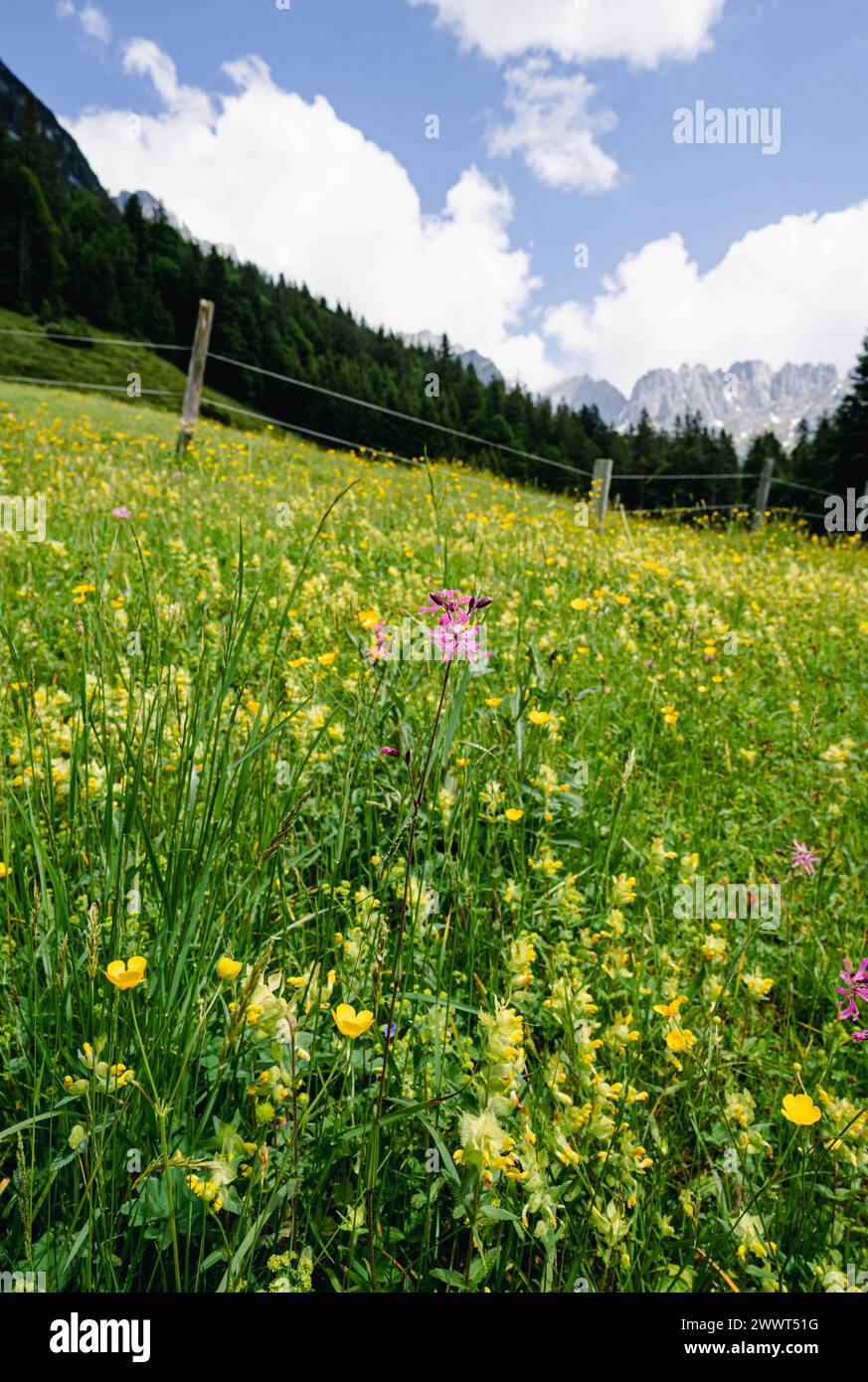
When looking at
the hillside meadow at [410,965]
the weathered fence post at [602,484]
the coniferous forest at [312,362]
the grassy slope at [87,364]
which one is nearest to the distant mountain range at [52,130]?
the coniferous forest at [312,362]

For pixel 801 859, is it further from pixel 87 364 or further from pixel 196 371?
pixel 87 364

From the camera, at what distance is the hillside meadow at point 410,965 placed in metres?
1.11

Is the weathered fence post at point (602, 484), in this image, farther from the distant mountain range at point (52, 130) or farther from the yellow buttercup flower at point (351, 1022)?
the distant mountain range at point (52, 130)

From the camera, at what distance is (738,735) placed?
367 centimetres

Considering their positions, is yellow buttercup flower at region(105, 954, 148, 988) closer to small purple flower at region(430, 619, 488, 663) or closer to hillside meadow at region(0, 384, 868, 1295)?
hillside meadow at region(0, 384, 868, 1295)

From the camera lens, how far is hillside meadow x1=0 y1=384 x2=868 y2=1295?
1105mm

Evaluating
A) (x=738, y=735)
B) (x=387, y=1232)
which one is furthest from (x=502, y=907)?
(x=738, y=735)

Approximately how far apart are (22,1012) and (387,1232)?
82 cm

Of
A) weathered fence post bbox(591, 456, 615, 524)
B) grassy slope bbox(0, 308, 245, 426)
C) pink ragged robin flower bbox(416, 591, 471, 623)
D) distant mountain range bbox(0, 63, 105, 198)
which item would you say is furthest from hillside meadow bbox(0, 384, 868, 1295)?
distant mountain range bbox(0, 63, 105, 198)

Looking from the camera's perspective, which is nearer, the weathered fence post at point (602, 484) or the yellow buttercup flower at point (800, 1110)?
the yellow buttercup flower at point (800, 1110)

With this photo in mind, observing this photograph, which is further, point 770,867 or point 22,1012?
point 770,867

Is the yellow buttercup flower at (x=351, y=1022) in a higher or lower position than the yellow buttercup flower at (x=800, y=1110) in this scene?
higher

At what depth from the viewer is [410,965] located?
63.8 inches
